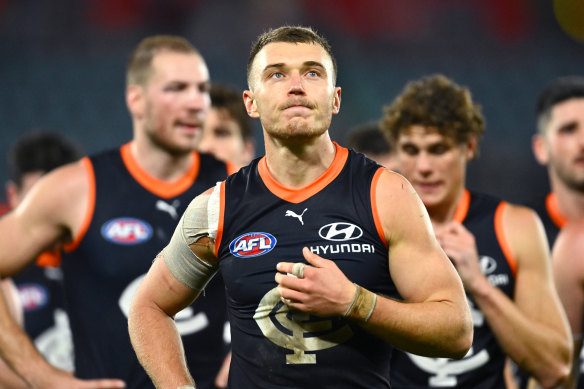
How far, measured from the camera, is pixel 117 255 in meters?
4.31

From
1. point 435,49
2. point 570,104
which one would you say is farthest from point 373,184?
Answer: point 435,49

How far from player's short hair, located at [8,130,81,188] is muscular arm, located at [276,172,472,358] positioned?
4.44 metres

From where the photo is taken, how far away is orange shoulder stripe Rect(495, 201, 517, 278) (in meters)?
4.05

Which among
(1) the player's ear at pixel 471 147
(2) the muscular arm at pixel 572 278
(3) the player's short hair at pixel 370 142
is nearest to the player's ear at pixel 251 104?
(1) the player's ear at pixel 471 147

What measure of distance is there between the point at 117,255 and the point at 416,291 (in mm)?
2099

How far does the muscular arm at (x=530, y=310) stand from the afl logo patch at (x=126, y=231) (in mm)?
1688

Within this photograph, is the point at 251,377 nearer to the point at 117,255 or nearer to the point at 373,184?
the point at 373,184

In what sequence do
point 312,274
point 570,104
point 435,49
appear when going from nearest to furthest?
point 312,274 → point 570,104 → point 435,49

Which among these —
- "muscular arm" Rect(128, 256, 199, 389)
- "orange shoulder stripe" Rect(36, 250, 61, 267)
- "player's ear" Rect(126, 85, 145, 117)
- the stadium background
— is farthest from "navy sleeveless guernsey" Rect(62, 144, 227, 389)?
the stadium background

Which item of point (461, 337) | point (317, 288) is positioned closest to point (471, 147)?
point (461, 337)

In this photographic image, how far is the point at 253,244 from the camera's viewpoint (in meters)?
2.81

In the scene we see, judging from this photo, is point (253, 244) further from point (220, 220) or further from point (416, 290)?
point (416, 290)

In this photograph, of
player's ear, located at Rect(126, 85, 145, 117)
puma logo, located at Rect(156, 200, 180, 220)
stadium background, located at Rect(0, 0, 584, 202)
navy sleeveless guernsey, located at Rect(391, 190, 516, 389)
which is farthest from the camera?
stadium background, located at Rect(0, 0, 584, 202)

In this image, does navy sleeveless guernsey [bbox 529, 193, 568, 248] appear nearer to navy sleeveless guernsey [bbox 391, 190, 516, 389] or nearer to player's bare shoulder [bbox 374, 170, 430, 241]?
navy sleeveless guernsey [bbox 391, 190, 516, 389]
